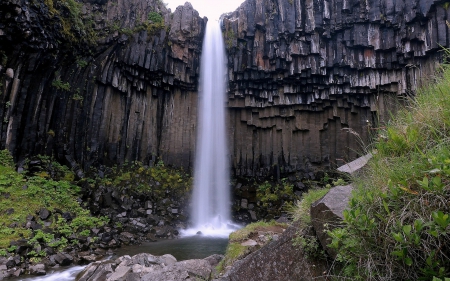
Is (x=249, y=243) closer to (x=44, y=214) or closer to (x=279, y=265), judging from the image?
(x=279, y=265)

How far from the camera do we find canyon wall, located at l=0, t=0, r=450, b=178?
12648 millimetres

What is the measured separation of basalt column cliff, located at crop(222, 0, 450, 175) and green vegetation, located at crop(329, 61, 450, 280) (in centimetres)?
1353

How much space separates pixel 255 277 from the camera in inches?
145

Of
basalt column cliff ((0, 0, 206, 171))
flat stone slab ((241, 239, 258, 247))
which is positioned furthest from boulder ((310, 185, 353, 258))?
basalt column cliff ((0, 0, 206, 171))

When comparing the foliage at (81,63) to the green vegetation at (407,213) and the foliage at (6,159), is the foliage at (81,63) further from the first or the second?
the green vegetation at (407,213)

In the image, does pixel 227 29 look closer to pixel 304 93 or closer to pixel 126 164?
pixel 304 93

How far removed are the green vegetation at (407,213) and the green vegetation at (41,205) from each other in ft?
30.4

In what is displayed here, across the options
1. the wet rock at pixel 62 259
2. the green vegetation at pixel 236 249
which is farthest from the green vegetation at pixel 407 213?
the wet rock at pixel 62 259

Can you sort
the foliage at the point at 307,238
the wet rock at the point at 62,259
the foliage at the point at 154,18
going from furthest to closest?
1. the foliage at the point at 154,18
2. the wet rock at the point at 62,259
3. the foliage at the point at 307,238

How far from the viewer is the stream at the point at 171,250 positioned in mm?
7488

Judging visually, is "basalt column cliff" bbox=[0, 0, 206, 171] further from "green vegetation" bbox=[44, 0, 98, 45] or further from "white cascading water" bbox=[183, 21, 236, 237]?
"white cascading water" bbox=[183, 21, 236, 237]

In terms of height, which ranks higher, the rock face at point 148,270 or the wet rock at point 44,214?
the wet rock at point 44,214

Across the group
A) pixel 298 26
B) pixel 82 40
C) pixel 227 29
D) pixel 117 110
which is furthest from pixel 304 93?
pixel 82 40

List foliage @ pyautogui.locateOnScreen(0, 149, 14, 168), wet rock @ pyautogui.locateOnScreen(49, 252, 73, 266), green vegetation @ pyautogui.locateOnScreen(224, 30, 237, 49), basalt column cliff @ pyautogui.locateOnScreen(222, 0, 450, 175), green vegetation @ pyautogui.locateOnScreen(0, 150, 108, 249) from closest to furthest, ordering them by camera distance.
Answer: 1. wet rock @ pyautogui.locateOnScreen(49, 252, 73, 266)
2. green vegetation @ pyautogui.locateOnScreen(0, 150, 108, 249)
3. foliage @ pyautogui.locateOnScreen(0, 149, 14, 168)
4. basalt column cliff @ pyautogui.locateOnScreen(222, 0, 450, 175)
5. green vegetation @ pyautogui.locateOnScreen(224, 30, 237, 49)
